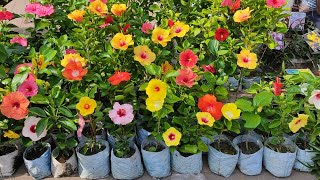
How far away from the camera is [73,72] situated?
2.42m

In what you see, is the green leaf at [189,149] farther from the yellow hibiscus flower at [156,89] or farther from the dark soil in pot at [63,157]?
the dark soil in pot at [63,157]

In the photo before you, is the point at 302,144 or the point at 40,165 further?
the point at 302,144

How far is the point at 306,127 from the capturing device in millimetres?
2609

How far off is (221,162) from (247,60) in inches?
26.2

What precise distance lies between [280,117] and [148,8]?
1428mm

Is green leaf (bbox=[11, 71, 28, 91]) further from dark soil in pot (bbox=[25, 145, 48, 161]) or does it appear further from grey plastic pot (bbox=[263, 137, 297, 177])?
grey plastic pot (bbox=[263, 137, 297, 177])

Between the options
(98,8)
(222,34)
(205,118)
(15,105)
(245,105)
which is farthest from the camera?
(222,34)

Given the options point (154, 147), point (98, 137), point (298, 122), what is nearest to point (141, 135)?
point (154, 147)

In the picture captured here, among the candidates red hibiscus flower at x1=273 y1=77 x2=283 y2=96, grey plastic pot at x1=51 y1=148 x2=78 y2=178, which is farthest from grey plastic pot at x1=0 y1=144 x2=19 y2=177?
red hibiscus flower at x1=273 y1=77 x2=283 y2=96

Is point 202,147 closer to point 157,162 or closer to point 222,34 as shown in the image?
point 157,162

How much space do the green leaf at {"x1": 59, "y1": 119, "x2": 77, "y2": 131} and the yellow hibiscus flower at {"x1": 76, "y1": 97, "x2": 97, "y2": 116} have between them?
0.12 meters

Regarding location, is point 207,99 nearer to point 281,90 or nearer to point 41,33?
point 281,90

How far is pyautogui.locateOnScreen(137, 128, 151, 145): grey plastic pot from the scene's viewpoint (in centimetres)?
273

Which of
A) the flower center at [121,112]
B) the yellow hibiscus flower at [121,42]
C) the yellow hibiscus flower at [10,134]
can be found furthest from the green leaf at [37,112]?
the yellow hibiscus flower at [121,42]
